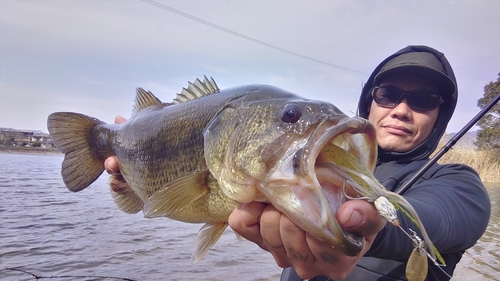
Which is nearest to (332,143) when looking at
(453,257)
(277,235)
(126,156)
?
(277,235)

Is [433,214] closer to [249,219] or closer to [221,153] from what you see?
[249,219]

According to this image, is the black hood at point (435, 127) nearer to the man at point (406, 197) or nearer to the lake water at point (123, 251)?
the man at point (406, 197)

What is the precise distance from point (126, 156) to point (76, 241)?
18.3 ft

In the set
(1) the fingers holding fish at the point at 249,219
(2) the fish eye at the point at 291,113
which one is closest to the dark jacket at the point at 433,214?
(1) the fingers holding fish at the point at 249,219

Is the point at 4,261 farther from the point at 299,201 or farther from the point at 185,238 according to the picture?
the point at 299,201

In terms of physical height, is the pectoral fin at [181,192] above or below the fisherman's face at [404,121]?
below

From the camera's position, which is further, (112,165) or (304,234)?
(112,165)

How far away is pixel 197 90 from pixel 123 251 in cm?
532

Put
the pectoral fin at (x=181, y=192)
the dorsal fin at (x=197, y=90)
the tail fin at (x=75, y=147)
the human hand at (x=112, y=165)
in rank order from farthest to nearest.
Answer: the tail fin at (x=75, y=147) → the human hand at (x=112, y=165) → the dorsal fin at (x=197, y=90) → the pectoral fin at (x=181, y=192)

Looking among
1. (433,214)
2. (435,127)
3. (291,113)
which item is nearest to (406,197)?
(433,214)

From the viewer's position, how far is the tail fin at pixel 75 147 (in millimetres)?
3721

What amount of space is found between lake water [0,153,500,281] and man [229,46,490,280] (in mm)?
3574

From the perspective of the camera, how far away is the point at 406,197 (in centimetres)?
220

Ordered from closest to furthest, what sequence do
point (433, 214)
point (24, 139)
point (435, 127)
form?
1. point (433, 214)
2. point (435, 127)
3. point (24, 139)
